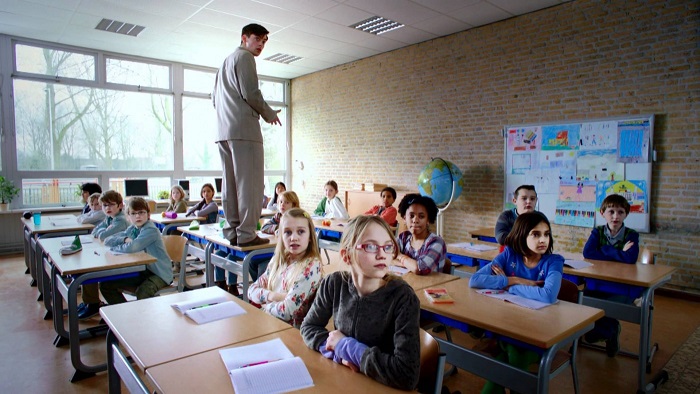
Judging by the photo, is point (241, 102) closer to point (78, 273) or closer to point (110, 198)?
point (78, 273)

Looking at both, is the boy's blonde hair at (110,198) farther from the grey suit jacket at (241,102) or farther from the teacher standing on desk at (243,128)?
the grey suit jacket at (241,102)

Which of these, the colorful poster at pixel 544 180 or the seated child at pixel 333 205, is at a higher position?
the colorful poster at pixel 544 180

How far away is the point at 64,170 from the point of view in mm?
7684

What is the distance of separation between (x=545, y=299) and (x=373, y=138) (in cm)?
623

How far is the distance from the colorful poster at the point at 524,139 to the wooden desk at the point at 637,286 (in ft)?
9.68

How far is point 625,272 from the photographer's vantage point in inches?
112

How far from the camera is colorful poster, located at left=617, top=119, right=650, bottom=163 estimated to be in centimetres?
478

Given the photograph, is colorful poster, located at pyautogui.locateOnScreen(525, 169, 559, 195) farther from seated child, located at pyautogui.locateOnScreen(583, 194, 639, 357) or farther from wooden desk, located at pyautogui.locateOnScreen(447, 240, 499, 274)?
wooden desk, located at pyautogui.locateOnScreen(447, 240, 499, 274)

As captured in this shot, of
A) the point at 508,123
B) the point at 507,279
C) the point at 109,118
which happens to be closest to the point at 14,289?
the point at 109,118

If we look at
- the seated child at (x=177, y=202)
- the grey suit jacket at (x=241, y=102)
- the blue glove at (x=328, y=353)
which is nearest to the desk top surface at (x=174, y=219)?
the seated child at (x=177, y=202)

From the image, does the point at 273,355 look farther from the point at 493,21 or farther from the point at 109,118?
the point at 109,118

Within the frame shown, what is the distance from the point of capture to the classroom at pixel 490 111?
453 cm

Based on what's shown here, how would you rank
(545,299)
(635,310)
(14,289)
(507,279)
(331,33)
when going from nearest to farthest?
(545,299)
(507,279)
(635,310)
(14,289)
(331,33)

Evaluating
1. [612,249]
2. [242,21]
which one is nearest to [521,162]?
[612,249]
